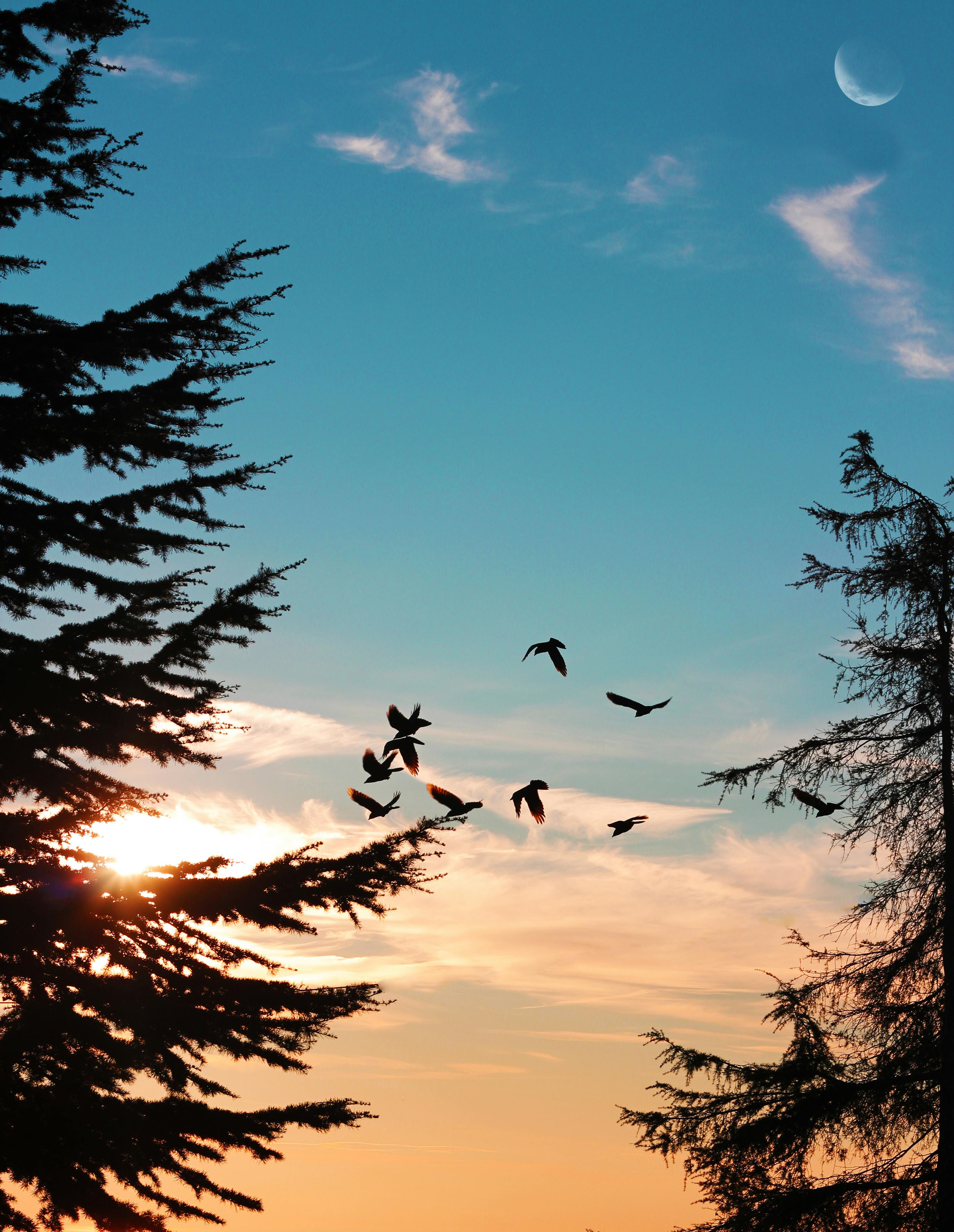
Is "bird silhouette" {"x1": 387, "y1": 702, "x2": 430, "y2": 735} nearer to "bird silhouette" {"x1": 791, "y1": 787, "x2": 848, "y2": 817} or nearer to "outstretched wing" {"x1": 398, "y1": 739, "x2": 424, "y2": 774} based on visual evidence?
"outstretched wing" {"x1": 398, "y1": 739, "x2": 424, "y2": 774}

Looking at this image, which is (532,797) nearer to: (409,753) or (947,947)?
(409,753)

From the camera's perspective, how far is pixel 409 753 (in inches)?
266

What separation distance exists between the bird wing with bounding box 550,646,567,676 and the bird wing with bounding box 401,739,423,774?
4.51 ft

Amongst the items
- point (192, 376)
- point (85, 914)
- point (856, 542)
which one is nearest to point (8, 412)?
point (192, 376)

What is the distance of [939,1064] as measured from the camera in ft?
37.5

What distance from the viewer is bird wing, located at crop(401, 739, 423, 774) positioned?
6.71 metres

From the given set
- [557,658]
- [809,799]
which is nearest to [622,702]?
[557,658]

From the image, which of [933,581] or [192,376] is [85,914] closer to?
[192,376]

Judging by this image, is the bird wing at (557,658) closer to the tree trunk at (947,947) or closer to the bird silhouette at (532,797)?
the bird silhouette at (532,797)

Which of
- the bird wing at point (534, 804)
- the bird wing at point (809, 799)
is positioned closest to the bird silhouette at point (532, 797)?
the bird wing at point (534, 804)

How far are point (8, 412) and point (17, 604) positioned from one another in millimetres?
2950

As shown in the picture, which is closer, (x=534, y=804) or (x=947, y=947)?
(x=534, y=804)

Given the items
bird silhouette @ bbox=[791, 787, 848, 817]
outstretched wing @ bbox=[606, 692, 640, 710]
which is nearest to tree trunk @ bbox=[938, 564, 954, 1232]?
bird silhouette @ bbox=[791, 787, 848, 817]

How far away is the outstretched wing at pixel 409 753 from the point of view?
6.71 meters
